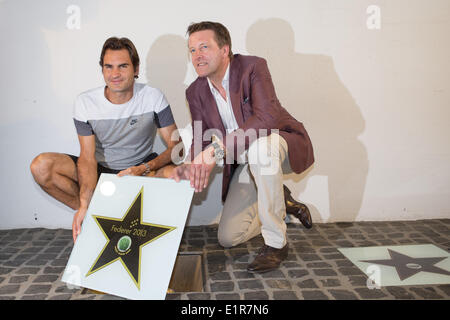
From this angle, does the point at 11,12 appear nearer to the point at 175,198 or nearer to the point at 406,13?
the point at 175,198

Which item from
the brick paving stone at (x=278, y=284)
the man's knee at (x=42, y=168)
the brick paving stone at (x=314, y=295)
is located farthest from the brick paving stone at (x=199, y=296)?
the man's knee at (x=42, y=168)

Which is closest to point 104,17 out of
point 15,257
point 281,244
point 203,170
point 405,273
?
point 203,170

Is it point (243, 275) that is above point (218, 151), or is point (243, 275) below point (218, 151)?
below

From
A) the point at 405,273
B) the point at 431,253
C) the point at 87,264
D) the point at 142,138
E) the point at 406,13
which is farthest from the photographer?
the point at 406,13

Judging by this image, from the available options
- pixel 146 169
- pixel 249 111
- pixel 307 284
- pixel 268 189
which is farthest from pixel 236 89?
pixel 307 284

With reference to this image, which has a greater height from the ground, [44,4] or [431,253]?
[44,4]

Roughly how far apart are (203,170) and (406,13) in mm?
2274

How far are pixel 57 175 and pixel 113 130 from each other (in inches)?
20.0

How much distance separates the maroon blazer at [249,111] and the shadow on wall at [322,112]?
2.00 feet

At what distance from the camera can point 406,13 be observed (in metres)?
3.08

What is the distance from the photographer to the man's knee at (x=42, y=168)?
254cm

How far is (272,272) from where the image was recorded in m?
2.22

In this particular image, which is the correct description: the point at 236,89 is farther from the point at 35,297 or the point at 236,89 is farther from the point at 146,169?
the point at 35,297

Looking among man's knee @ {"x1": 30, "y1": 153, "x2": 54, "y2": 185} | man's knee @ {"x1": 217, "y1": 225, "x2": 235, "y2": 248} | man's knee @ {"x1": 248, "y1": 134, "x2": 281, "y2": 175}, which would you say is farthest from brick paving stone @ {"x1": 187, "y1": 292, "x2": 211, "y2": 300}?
man's knee @ {"x1": 30, "y1": 153, "x2": 54, "y2": 185}
